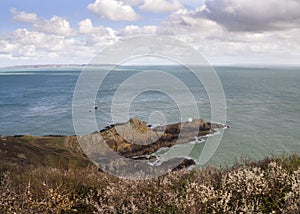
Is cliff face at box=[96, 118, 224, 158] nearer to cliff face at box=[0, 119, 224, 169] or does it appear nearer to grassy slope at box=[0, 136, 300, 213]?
cliff face at box=[0, 119, 224, 169]

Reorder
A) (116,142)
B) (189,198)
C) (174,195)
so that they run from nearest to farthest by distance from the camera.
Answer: (174,195) < (189,198) < (116,142)

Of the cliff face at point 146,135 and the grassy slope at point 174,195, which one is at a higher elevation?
the grassy slope at point 174,195

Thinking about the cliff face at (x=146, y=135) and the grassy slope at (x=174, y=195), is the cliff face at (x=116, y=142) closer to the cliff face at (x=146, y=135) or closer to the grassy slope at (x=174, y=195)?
the cliff face at (x=146, y=135)

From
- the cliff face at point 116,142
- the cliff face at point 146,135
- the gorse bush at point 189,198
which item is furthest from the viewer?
the cliff face at point 146,135

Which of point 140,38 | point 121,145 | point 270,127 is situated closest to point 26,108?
point 121,145

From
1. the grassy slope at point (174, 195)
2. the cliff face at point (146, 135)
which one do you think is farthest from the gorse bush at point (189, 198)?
the cliff face at point (146, 135)

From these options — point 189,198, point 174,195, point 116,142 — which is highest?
point 174,195

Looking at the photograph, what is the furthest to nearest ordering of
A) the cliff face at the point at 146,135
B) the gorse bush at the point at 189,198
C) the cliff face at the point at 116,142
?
the cliff face at the point at 146,135 → the cliff face at the point at 116,142 → the gorse bush at the point at 189,198

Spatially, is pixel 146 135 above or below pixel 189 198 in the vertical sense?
below

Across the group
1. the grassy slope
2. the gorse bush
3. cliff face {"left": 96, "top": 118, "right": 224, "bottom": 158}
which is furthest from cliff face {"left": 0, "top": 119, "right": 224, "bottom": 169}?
the gorse bush

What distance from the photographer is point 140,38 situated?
12.6 metres

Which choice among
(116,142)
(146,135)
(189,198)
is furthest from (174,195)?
(146,135)

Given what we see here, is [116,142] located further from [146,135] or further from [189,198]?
[189,198]

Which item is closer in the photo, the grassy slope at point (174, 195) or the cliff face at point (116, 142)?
the grassy slope at point (174, 195)
